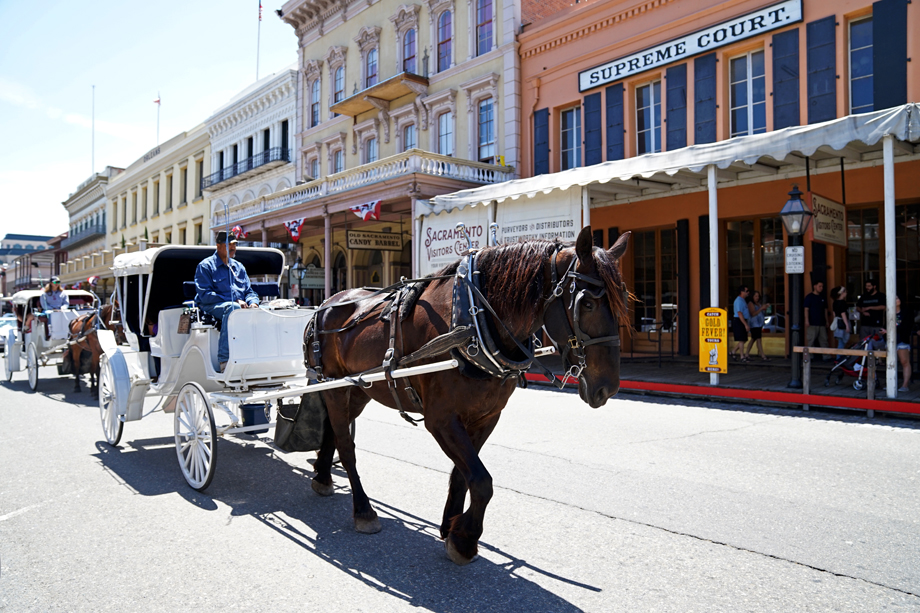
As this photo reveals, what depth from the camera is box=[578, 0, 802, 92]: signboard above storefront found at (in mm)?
13484

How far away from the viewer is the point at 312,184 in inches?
827

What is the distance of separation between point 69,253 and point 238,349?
6750cm

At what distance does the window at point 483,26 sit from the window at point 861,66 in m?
10.6

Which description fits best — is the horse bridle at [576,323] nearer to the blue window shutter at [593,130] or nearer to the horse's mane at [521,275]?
the horse's mane at [521,275]

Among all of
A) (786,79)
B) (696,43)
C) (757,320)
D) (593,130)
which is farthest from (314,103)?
(757,320)

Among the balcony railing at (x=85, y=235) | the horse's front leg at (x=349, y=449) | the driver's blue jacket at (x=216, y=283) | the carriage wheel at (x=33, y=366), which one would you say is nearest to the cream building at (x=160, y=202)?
the balcony railing at (x=85, y=235)

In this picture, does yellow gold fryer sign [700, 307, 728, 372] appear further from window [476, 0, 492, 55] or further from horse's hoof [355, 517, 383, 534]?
window [476, 0, 492, 55]

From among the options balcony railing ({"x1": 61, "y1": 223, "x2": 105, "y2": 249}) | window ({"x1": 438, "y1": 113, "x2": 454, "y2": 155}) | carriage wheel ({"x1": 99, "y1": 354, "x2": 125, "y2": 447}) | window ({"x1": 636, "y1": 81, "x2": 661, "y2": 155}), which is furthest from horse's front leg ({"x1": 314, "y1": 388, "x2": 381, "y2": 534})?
balcony railing ({"x1": 61, "y1": 223, "x2": 105, "y2": 249})

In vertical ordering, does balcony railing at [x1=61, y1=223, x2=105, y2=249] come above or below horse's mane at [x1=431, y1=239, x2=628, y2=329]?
above

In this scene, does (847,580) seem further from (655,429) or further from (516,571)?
(655,429)

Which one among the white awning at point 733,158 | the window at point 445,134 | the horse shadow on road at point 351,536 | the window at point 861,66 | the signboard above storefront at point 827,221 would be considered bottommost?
the horse shadow on road at point 351,536

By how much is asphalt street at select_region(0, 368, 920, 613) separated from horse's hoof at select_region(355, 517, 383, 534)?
5cm

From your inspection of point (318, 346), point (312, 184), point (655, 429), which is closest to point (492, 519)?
point (318, 346)

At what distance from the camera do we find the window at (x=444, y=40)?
2145cm
